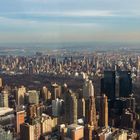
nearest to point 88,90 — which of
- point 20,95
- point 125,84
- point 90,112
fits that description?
point 125,84

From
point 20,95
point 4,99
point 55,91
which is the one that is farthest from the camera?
point 55,91

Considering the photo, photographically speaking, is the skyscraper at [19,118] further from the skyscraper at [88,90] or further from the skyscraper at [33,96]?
the skyscraper at [88,90]

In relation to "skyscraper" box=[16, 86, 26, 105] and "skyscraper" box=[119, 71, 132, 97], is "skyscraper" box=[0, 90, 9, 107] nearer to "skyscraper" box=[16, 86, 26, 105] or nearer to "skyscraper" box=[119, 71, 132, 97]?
"skyscraper" box=[16, 86, 26, 105]

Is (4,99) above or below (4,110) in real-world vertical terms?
above

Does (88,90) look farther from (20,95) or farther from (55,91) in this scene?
(20,95)

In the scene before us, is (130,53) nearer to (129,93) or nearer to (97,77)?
(129,93)

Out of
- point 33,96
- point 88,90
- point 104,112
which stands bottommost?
point 104,112
